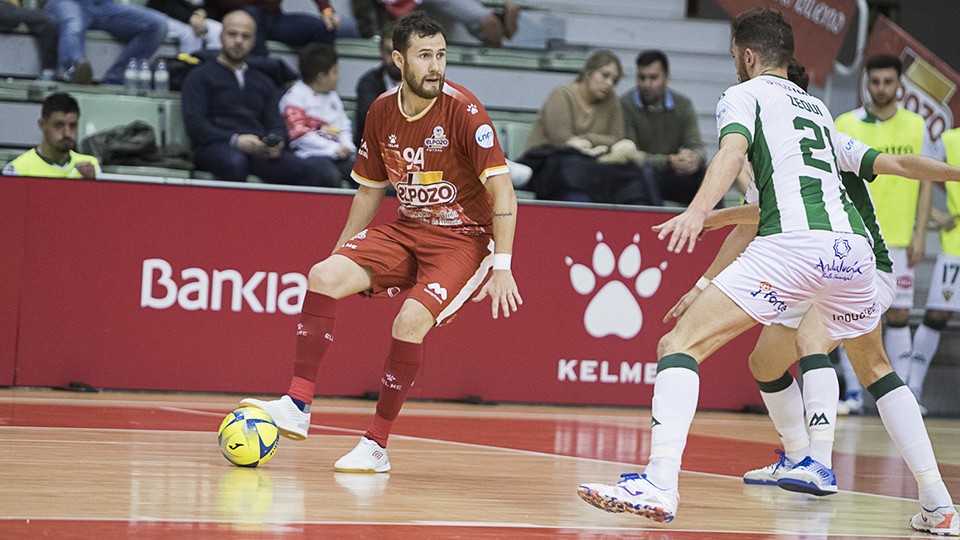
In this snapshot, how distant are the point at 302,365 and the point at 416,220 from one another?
33.8 inches

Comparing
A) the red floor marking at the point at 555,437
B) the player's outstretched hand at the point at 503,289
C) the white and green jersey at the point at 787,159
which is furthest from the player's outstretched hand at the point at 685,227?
the red floor marking at the point at 555,437

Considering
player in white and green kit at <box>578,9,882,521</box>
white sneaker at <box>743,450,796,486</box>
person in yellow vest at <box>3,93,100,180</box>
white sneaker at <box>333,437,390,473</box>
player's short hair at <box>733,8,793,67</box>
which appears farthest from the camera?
person in yellow vest at <box>3,93,100,180</box>

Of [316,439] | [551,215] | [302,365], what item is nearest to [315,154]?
[551,215]

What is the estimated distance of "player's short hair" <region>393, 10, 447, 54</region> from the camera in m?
5.91

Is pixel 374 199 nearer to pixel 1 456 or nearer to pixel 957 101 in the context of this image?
pixel 1 456

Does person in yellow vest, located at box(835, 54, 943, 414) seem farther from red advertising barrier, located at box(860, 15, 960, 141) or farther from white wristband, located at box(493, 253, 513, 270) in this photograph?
white wristband, located at box(493, 253, 513, 270)

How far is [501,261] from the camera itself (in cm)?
584

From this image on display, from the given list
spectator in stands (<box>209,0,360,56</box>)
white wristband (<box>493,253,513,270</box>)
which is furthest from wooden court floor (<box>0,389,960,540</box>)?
spectator in stands (<box>209,0,360,56</box>)

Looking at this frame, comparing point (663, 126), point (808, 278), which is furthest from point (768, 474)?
point (663, 126)

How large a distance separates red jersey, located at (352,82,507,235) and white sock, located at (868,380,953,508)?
1.87 m

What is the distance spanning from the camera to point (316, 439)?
282 inches

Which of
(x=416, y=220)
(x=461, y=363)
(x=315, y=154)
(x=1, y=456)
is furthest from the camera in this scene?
(x=315, y=154)

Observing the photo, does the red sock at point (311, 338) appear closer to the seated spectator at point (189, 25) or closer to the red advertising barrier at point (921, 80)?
the seated spectator at point (189, 25)

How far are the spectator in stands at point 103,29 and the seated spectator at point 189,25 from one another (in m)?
0.20
